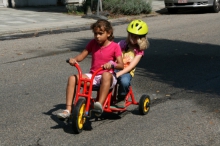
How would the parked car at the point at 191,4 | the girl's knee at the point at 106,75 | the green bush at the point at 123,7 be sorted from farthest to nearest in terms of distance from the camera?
the parked car at the point at 191,4 < the green bush at the point at 123,7 < the girl's knee at the point at 106,75

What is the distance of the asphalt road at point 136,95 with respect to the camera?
542cm

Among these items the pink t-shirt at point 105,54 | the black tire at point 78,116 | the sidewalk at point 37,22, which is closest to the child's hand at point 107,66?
the pink t-shirt at point 105,54

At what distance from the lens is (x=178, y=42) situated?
13258 millimetres

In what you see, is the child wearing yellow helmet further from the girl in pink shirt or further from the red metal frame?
the girl in pink shirt

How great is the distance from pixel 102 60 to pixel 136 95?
5.86ft

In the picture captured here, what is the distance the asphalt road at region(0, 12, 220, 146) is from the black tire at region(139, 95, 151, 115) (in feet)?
0.25

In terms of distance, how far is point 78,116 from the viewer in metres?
5.29

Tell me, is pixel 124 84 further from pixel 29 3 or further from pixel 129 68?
pixel 29 3

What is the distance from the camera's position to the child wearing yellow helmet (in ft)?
19.6

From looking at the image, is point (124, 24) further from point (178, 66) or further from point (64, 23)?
point (178, 66)

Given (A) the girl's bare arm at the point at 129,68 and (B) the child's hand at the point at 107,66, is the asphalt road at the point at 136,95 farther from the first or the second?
(B) the child's hand at the point at 107,66

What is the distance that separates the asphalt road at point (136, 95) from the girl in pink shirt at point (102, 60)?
384 mm

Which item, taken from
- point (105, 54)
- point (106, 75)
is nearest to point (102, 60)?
point (105, 54)

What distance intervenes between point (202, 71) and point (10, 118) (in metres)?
4.52
